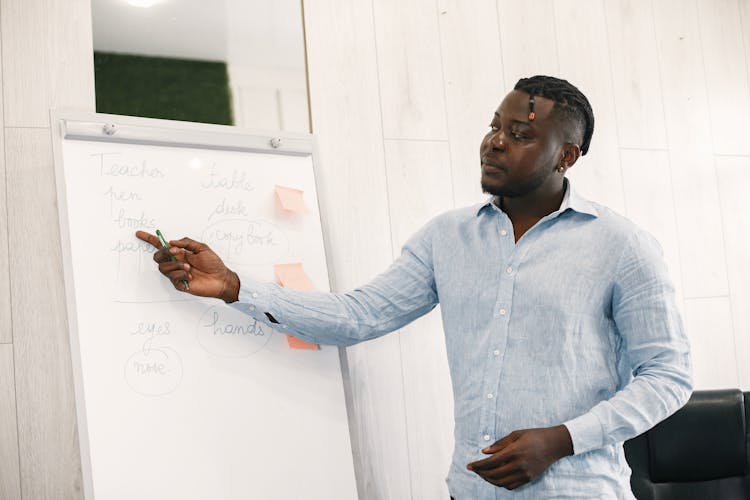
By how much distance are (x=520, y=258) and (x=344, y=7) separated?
2.94 feet

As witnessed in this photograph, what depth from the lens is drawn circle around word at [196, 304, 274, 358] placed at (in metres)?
1.41

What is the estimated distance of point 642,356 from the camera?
4.41ft

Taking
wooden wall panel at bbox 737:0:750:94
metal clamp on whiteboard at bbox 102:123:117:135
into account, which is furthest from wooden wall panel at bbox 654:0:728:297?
metal clamp on whiteboard at bbox 102:123:117:135

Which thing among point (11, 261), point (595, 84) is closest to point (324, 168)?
point (11, 261)

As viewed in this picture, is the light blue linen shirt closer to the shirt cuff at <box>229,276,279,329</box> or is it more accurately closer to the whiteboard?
the shirt cuff at <box>229,276,279,329</box>

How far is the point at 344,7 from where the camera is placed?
1.88 m

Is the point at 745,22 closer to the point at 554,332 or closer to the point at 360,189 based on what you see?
the point at 360,189

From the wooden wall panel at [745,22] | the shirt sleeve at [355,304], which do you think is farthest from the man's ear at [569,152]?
the wooden wall panel at [745,22]

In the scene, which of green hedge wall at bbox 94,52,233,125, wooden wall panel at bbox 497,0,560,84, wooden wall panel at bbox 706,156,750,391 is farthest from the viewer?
wooden wall panel at bbox 706,156,750,391

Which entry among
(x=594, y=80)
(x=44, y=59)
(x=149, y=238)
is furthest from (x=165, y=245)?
(x=594, y=80)

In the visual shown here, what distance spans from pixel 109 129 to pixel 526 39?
129cm

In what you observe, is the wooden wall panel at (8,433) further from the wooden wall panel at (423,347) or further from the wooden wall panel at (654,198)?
the wooden wall panel at (654,198)

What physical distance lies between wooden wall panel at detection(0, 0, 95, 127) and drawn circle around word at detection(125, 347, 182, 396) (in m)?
0.58

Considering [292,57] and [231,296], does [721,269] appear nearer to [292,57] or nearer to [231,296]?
[292,57]
